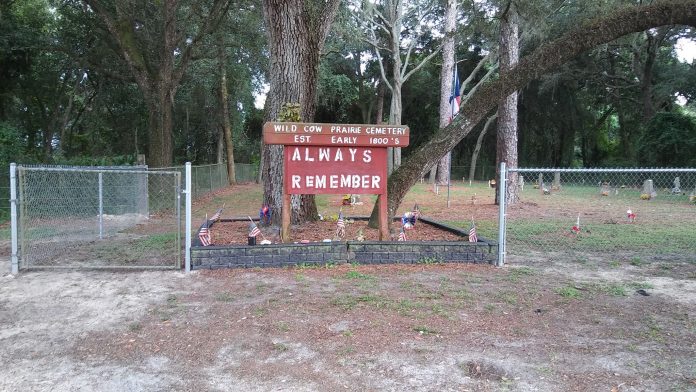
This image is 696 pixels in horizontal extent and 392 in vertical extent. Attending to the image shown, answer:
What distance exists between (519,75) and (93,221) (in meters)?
9.24

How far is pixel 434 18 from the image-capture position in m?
31.2

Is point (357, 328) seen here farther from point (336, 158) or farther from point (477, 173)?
point (477, 173)

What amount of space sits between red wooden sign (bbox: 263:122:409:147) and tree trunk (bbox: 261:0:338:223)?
5.28 ft

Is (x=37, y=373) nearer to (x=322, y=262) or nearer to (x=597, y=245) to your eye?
(x=322, y=262)

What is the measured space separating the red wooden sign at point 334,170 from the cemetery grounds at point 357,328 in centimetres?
116

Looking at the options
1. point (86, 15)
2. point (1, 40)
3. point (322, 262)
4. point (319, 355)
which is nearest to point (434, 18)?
point (86, 15)

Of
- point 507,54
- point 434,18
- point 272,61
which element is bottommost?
point 272,61

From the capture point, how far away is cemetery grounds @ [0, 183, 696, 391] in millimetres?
3584

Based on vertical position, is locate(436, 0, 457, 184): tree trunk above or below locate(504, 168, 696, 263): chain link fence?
above

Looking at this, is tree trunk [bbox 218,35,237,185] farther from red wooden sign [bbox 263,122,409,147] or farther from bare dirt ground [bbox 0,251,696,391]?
bare dirt ground [bbox 0,251,696,391]

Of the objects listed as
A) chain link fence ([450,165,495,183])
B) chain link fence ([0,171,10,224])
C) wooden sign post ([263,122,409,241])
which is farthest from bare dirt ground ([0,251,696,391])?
chain link fence ([450,165,495,183])

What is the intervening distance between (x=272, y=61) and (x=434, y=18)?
25.2m

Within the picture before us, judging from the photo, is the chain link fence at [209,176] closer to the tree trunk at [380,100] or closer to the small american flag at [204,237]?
the small american flag at [204,237]

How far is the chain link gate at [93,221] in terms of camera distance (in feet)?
22.9
